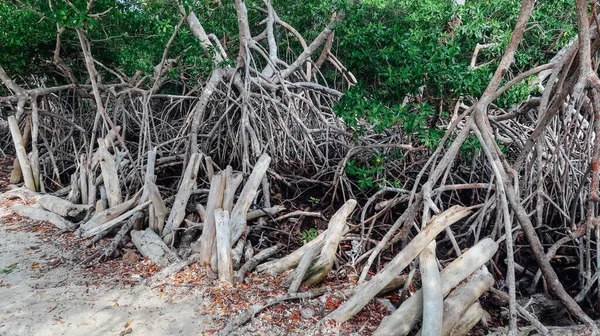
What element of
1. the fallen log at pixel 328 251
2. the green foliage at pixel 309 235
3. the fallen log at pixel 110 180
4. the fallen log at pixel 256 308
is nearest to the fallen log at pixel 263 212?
the green foliage at pixel 309 235

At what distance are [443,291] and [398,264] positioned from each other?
10.9 inches

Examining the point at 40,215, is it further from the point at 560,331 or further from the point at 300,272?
the point at 560,331

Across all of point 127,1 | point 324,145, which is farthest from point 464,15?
point 127,1

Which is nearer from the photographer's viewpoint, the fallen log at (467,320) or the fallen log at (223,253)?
the fallen log at (467,320)

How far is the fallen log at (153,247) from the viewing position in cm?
311

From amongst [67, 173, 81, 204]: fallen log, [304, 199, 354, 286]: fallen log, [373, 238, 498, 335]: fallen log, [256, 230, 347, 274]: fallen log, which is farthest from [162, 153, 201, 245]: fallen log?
[373, 238, 498, 335]: fallen log

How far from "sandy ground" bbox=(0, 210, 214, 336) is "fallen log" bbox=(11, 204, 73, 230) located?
2.34 ft

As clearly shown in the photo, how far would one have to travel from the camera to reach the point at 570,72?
286 centimetres

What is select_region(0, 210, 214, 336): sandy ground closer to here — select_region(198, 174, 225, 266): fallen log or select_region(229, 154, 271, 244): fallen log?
select_region(198, 174, 225, 266): fallen log

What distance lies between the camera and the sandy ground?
2.35 meters

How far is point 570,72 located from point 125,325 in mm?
3319

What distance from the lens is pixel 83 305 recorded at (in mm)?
2561

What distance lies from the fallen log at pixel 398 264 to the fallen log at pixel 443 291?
0.57ft

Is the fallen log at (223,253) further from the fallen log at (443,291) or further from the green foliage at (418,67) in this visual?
the green foliage at (418,67)
